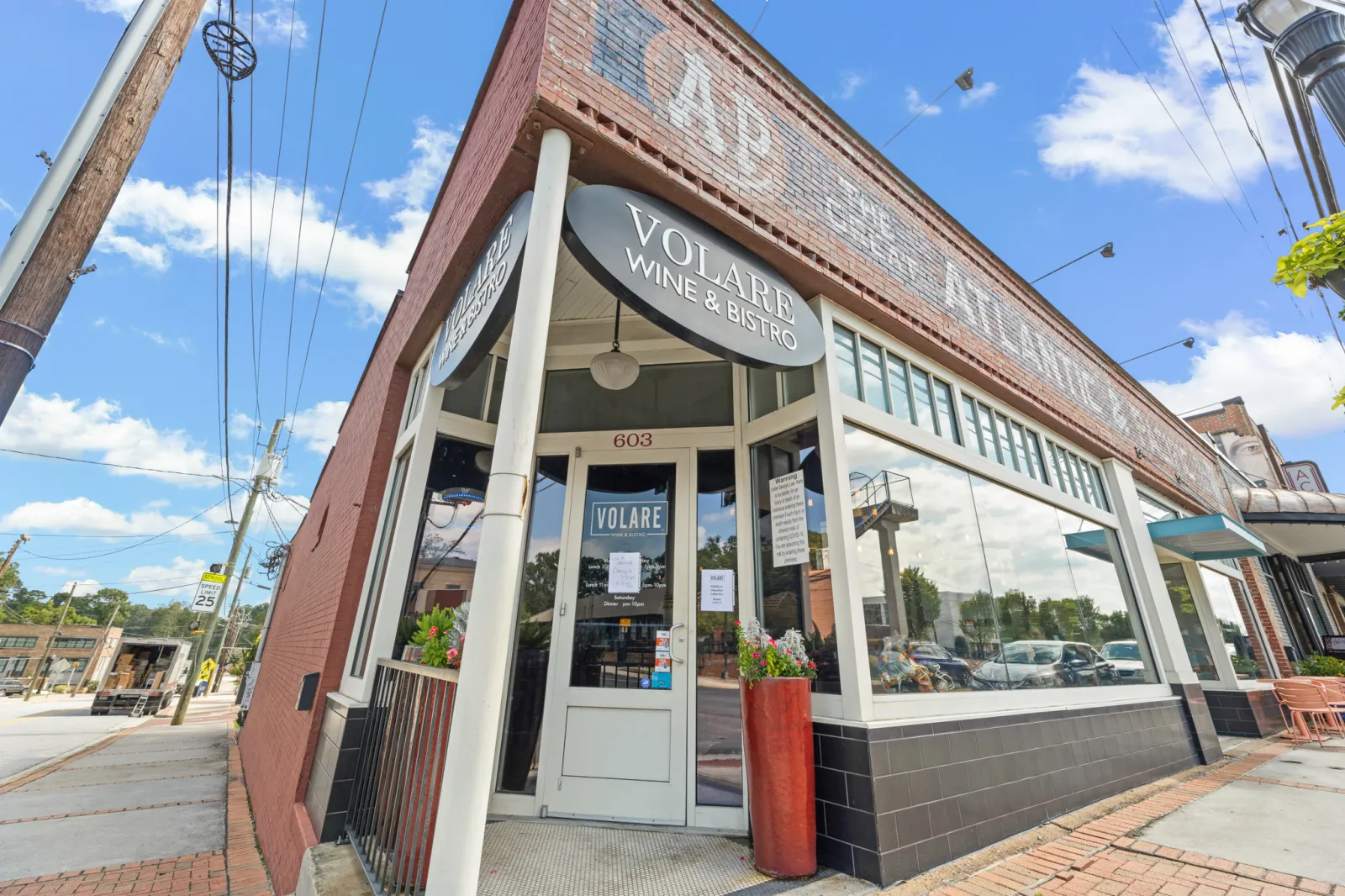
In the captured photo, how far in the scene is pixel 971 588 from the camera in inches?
165

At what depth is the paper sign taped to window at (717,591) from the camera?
3645 mm

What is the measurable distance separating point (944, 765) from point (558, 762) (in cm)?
230

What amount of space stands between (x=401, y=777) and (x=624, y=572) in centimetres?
180

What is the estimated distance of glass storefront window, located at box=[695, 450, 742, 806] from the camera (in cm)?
335

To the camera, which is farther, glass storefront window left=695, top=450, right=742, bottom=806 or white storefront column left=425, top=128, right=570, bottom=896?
glass storefront window left=695, top=450, right=742, bottom=806

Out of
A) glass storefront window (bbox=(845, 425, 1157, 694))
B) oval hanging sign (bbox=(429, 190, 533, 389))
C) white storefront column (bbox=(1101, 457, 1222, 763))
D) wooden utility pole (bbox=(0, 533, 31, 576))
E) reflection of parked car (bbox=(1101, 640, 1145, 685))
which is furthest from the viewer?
wooden utility pole (bbox=(0, 533, 31, 576))

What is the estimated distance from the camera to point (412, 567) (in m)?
3.78

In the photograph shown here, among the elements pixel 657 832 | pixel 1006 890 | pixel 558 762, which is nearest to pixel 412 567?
pixel 558 762

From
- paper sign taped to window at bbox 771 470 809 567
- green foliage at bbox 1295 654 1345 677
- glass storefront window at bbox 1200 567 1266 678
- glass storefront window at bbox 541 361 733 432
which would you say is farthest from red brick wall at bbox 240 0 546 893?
green foliage at bbox 1295 654 1345 677

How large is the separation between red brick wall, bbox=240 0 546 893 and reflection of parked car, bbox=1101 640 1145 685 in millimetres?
6667

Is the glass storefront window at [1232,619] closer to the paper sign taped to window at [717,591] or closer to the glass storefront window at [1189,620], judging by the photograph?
the glass storefront window at [1189,620]

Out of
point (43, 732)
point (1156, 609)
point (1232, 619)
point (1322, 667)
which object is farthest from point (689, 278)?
point (43, 732)

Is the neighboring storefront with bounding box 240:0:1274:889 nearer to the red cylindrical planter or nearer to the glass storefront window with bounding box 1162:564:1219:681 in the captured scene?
the red cylindrical planter

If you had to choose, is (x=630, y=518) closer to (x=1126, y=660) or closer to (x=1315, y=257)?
(x=1315, y=257)
